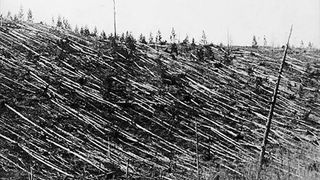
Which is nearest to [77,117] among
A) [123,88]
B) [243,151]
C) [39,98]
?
[39,98]

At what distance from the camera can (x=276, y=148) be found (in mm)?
13555

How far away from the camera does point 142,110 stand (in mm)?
14906

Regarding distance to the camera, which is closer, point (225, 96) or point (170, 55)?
point (225, 96)

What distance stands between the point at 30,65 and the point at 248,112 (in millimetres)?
9625

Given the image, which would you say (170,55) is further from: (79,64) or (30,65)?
(30,65)

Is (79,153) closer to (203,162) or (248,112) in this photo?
(203,162)

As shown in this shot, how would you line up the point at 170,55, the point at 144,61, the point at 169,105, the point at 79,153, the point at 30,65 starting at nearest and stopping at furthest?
the point at 79,153
the point at 169,105
the point at 30,65
the point at 144,61
the point at 170,55

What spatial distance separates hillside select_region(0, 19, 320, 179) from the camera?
38.5 ft

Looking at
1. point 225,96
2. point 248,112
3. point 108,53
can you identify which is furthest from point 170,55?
point 248,112

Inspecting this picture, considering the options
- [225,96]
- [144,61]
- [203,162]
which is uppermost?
[144,61]

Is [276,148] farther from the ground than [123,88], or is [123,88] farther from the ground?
[123,88]

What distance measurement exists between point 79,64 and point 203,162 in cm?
796

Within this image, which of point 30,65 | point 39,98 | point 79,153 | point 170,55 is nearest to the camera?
point 79,153

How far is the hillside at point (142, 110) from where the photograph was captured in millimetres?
11734
